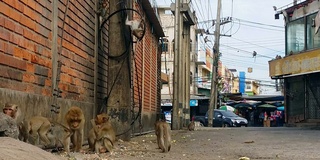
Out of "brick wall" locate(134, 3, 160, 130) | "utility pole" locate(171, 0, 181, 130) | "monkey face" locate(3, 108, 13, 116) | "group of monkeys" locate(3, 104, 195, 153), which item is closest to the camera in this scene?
"monkey face" locate(3, 108, 13, 116)

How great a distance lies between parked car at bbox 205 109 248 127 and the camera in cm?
3584

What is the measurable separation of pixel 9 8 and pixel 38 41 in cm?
129

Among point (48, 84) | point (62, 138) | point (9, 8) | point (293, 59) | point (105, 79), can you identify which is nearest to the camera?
point (9, 8)

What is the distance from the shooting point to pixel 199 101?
49.0 m

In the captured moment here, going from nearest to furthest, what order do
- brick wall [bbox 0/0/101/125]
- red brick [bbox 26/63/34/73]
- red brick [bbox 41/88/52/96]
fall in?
brick wall [bbox 0/0/101/125] → red brick [bbox 26/63/34/73] → red brick [bbox 41/88/52/96]

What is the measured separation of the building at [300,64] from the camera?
95.6ft

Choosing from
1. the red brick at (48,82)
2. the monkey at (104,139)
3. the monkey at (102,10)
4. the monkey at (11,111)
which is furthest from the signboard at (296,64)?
the monkey at (11,111)

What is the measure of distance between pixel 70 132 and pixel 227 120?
3029 cm

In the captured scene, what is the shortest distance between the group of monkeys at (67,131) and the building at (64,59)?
0.32 meters

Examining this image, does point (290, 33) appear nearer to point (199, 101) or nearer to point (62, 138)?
point (199, 101)

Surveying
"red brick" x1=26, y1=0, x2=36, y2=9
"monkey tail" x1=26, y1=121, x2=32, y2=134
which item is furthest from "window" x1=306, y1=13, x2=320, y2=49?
"monkey tail" x1=26, y1=121, x2=32, y2=134

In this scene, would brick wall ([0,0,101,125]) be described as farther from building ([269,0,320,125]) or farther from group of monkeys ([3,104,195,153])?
building ([269,0,320,125])

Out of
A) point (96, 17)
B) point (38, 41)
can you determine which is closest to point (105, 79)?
point (96, 17)

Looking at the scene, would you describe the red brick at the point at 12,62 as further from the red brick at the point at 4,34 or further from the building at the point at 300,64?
the building at the point at 300,64
